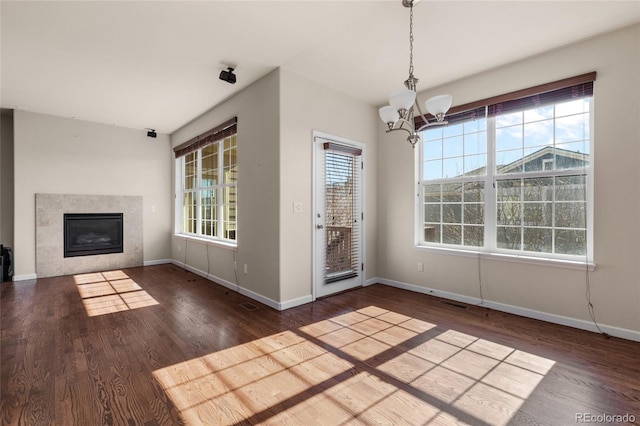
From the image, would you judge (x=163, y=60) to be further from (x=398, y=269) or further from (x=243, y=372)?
(x=398, y=269)

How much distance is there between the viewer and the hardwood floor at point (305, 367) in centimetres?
172

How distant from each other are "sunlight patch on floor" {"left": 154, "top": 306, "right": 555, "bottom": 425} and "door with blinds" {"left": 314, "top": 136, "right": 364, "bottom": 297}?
1247mm

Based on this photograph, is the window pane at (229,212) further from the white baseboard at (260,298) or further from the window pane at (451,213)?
the window pane at (451,213)

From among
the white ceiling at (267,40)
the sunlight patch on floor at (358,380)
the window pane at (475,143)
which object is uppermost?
the white ceiling at (267,40)

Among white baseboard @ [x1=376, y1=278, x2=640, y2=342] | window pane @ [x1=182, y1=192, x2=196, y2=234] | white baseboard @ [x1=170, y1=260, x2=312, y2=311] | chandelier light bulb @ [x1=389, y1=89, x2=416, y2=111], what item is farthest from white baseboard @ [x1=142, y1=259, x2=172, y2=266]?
chandelier light bulb @ [x1=389, y1=89, x2=416, y2=111]

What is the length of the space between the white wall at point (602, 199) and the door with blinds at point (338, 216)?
1485 millimetres

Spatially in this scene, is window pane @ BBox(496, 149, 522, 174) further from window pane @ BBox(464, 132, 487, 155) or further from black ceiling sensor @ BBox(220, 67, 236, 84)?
black ceiling sensor @ BBox(220, 67, 236, 84)

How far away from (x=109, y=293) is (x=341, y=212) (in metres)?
3.49

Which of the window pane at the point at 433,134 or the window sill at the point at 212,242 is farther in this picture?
the window sill at the point at 212,242

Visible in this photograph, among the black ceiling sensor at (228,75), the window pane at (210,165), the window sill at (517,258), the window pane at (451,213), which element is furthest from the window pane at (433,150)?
the window pane at (210,165)

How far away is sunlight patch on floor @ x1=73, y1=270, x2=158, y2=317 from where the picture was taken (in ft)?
11.7

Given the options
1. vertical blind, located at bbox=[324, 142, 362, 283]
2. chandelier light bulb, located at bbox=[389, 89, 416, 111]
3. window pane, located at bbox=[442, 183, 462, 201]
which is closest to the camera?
chandelier light bulb, located at bbox=[389, 89, 416, 111]

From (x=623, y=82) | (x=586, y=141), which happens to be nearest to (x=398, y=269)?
(x=586, y=141)

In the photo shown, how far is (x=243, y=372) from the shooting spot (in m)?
2.15
